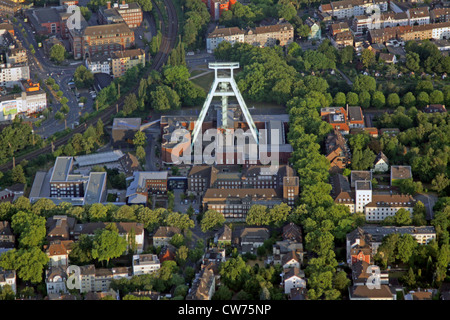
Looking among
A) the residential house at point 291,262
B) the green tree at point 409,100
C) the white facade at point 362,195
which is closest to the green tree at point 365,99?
the green tree at point 409,100

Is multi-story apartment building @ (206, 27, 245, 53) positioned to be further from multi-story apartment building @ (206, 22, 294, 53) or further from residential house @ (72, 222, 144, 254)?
residential house @ (72, 222, 144, 254)

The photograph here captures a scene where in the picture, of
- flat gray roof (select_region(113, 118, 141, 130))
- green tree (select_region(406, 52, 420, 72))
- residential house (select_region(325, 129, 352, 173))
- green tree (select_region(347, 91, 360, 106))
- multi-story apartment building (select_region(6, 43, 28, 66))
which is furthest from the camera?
multi-story apartment building (select_region(6, 43, 28, 66))

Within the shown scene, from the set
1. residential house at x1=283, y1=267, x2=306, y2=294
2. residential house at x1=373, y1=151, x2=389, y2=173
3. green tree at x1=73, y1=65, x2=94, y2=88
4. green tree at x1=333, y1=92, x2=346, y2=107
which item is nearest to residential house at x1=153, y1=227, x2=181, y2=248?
residential house at x1=283, y1=267, x2=306, y2=294

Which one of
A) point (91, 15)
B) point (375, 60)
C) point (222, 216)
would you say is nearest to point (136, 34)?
point (91, 15)

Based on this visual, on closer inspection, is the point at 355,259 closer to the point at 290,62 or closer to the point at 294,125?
the point at 294,125

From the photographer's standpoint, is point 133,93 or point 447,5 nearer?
point 133,93

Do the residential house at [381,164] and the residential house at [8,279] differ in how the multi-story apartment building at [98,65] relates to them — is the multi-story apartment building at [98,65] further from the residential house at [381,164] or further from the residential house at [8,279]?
the residential house at [8,279]
